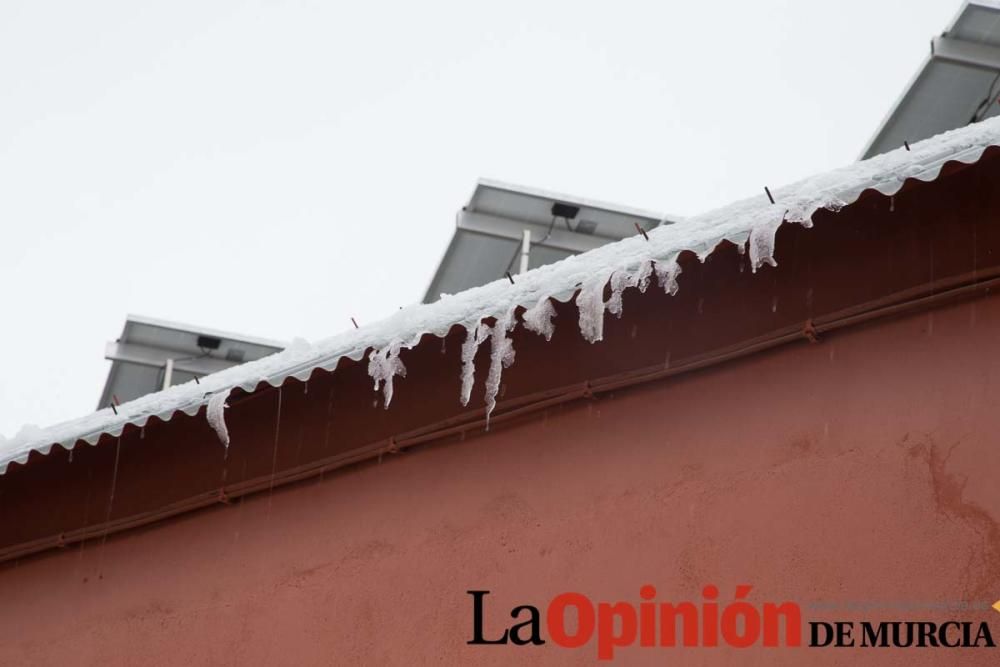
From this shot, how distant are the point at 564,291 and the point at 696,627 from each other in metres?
1.11

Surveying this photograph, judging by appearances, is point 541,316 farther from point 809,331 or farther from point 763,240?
point 809,331

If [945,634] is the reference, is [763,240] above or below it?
above

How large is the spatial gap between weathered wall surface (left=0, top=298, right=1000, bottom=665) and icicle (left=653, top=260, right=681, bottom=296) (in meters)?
0.50

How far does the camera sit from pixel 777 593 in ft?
13.3

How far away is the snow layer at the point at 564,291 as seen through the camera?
3799 mm

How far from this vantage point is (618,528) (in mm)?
4441

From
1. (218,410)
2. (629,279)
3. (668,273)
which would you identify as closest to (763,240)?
(668,273)

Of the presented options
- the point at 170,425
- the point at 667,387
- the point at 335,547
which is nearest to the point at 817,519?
the point at 667,387

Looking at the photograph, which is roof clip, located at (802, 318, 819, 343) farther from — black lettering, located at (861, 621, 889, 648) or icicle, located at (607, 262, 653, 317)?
black lettering, located at (861, 621, 889, 648)

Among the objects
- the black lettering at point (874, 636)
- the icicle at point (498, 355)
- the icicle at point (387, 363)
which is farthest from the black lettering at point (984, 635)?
the icicle at point (387, 363)

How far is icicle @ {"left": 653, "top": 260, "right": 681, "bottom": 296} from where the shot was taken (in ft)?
13.0

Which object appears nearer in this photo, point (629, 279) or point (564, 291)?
point (629, 279)

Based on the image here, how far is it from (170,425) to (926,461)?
9.77 feet

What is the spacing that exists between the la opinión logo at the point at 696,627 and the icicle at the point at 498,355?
669 millimetres
